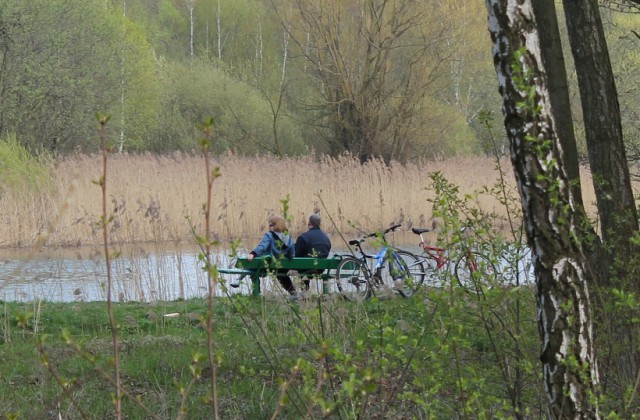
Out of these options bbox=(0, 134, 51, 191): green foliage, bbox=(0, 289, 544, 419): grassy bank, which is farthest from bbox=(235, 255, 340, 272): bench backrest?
bbox=(0, 134, 51, 191): green foliage

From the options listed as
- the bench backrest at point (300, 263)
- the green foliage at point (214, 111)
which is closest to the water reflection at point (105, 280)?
the bench backrest at point (300, 263)

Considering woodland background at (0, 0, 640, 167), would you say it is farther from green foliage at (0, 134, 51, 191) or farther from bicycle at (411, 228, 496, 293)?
bicycle at (411, 228, 496, 293)

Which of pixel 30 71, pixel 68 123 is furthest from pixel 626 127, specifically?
pixel 68 123

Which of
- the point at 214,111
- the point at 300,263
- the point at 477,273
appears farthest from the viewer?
the point at 214,111

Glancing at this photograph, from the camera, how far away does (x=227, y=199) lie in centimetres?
1908

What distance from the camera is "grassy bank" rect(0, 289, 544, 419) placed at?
4.01 metres

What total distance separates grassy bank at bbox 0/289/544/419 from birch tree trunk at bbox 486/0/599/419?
0.99ft

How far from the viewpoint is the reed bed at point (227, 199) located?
18406 mm

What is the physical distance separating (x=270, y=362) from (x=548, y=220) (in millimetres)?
1387

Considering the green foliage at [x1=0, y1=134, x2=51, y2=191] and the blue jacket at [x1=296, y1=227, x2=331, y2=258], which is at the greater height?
the green foliage at [x1=0, y1=134, x2=51, y2=191]

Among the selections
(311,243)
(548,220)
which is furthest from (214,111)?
(548,220)

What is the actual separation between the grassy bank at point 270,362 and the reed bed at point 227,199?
889 centimetres

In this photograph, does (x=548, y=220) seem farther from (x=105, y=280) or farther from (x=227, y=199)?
(x=227, y=199)

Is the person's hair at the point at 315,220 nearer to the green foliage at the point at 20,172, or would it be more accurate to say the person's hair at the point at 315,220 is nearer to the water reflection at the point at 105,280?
the water reflection at the point at 105,280
